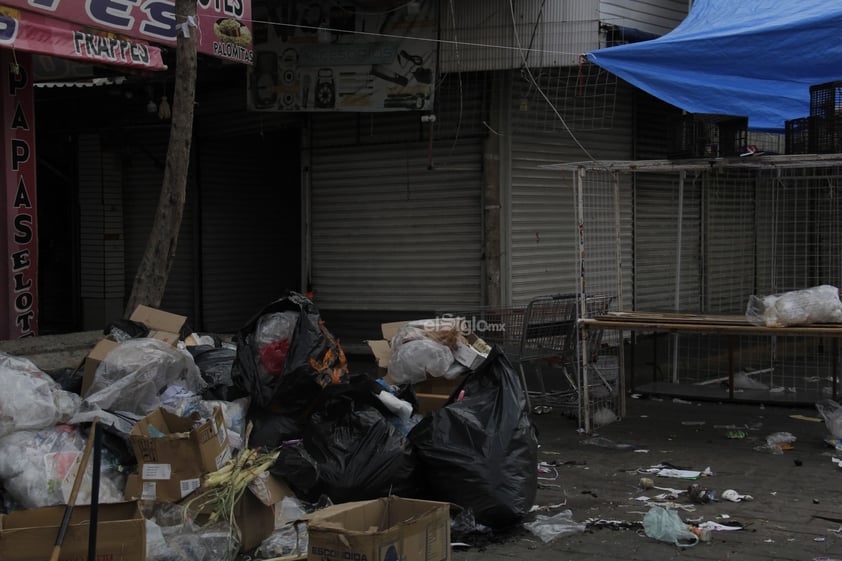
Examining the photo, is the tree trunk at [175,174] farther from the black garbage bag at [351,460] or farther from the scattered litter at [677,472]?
the scattered litter at [677,472]

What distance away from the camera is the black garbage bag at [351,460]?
501 centimetres

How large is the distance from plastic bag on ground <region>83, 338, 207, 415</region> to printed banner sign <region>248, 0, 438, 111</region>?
180 inches

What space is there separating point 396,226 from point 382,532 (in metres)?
7.12

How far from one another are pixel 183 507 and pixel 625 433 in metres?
4.43

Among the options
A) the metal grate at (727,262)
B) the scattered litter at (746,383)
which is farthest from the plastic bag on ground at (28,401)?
the scattered litter at (746,383)

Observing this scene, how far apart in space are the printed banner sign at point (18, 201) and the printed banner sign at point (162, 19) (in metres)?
0.97

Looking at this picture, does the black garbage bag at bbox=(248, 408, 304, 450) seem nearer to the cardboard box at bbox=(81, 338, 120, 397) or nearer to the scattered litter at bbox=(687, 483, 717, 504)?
the cardboard box at bbox=(81, 338, 120, 397)

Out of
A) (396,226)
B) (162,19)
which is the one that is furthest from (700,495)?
(162,19)

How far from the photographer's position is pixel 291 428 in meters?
5.62

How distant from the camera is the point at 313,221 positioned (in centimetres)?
1101

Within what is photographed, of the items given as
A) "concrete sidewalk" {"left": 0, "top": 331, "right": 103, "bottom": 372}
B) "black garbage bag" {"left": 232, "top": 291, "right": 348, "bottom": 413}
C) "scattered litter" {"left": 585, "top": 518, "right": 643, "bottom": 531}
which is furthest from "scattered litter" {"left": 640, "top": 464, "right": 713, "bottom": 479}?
"concrete sidewalk" {"left": 0, "top": 331, "right": 103, "bottom": 372}

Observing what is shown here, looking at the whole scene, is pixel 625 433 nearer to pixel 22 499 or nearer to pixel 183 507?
pixel 183 507

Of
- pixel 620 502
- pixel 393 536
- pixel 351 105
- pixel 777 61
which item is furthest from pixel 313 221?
pixel 393 536

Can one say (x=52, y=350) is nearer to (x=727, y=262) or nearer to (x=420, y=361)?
(x=420, y=361)
